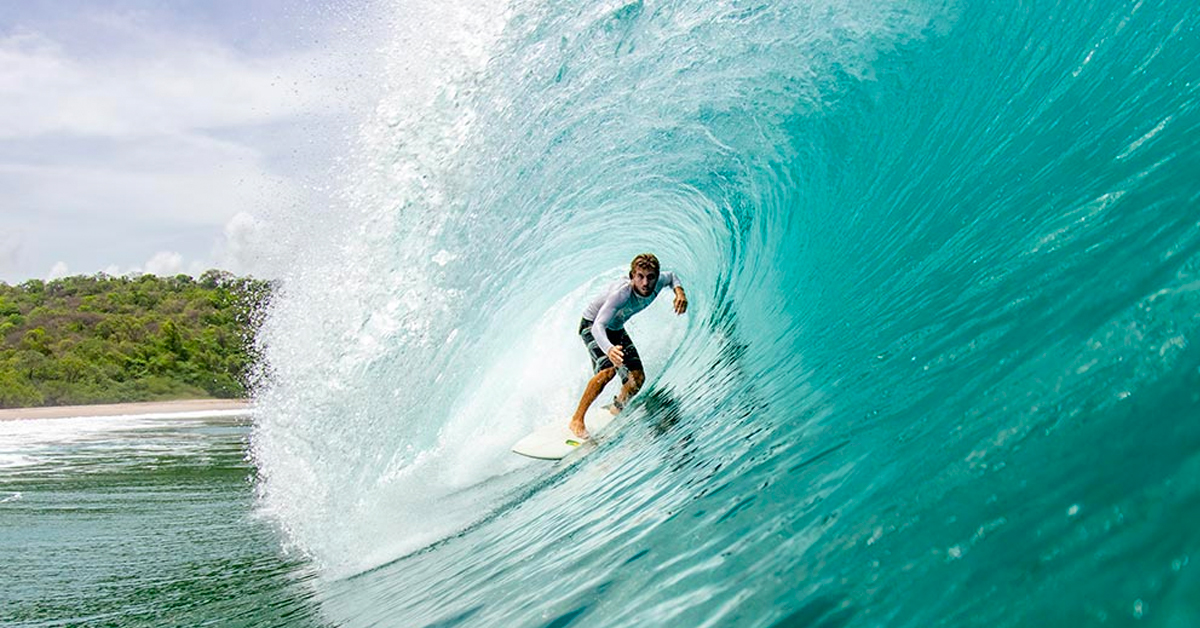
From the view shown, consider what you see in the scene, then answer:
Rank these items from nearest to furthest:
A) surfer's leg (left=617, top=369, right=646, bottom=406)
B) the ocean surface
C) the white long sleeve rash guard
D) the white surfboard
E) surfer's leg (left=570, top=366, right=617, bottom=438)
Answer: the ocean surface
the white long sleeve rash guard
surfer's leg (left=570, top=366, right=617, bottom=438)
the white surfboard
surfer's leg (left=617, top=369, right=646, bottom=406)

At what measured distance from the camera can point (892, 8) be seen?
7.71 m

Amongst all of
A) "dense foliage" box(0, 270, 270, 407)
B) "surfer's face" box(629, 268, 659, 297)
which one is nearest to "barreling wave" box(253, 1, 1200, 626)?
→ "surfer's face" box(629, 268, 659, 297)

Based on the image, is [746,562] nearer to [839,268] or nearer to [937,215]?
[937,215]

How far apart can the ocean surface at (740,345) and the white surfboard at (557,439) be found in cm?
21

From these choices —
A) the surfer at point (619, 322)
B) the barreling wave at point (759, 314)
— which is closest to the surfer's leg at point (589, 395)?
the surfer at point (619, 322)

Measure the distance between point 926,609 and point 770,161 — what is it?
7.99m

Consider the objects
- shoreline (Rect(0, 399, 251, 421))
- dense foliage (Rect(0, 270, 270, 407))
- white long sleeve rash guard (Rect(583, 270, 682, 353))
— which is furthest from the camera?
dense foliage (Rect(0, 270, 270, 407))

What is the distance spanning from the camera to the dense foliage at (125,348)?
7356 centimetres

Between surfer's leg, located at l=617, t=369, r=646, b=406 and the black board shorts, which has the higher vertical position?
the black board shorts

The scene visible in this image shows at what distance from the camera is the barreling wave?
2656 millimetres

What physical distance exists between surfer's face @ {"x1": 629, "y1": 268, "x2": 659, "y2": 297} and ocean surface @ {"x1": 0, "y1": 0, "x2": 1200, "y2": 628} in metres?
0.88

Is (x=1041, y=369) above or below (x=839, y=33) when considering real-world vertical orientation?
below

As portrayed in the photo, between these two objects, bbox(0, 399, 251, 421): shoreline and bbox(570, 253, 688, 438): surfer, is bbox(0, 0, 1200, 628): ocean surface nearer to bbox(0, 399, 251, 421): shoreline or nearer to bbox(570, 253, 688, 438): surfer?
bbox(570, 253, 688, 438): surfer

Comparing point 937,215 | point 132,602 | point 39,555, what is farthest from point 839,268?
point 39,555
